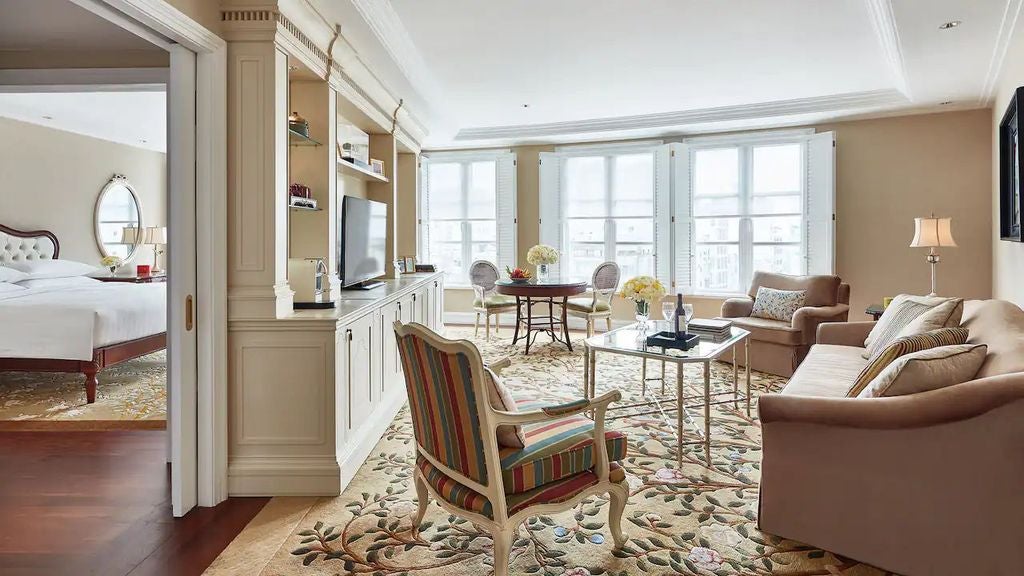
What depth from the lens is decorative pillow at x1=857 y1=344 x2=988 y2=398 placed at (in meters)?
2.01

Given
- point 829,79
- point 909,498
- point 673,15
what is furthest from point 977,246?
point 909,498

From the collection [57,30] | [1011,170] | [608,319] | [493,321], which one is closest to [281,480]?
[57,30]

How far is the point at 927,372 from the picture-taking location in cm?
202

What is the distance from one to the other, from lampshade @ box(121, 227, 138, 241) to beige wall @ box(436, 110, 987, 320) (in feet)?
28.4

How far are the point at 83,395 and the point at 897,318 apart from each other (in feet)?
19.2

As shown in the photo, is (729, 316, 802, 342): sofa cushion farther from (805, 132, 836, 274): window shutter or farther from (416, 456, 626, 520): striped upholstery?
(416, 456, 626, 520): striped upholstery

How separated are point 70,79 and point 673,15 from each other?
3521 mm

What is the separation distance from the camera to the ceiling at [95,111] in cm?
568

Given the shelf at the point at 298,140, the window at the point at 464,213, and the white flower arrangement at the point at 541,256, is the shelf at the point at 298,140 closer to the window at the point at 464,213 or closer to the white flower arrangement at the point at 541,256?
the white flower arrangement at the point at 541,256

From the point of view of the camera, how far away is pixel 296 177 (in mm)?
3617

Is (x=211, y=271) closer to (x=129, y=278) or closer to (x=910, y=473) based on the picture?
(x=910, y=473)

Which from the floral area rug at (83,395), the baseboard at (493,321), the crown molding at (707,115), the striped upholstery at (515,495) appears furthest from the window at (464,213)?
the striped upholstery at (515,495)

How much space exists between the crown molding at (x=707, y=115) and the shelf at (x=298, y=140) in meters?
4.10

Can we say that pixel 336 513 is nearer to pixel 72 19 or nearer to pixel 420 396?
pixel 420 396
